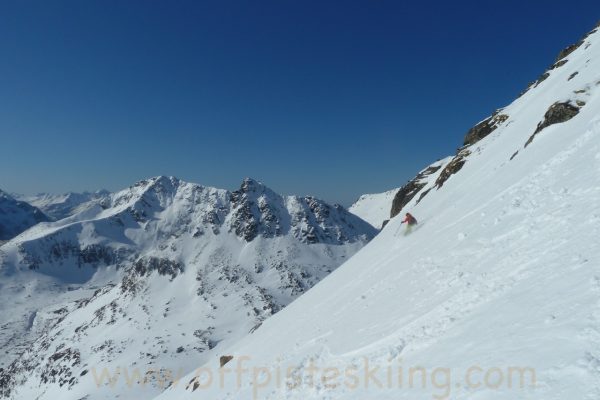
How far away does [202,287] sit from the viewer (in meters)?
153

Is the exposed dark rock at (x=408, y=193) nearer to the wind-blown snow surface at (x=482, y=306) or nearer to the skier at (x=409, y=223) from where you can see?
the skier at (x=409, y=223)

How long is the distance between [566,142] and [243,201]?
Result: 181 m

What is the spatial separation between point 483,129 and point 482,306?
46.2 metres

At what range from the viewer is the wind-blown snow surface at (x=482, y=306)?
8.70m

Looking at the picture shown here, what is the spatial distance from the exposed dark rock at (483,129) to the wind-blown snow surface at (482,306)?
2141 cm

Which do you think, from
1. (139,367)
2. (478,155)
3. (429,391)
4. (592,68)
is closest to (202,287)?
(139,367)

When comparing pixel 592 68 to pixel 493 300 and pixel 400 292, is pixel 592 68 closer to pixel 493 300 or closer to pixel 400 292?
pixel 400 292

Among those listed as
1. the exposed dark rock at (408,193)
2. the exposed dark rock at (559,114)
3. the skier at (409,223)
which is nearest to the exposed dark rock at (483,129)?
the exposed dark rock at (408,193)

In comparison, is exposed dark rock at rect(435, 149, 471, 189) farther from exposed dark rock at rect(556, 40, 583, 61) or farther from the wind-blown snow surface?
exposed dark rock at rect(556, 40, 583, 61)

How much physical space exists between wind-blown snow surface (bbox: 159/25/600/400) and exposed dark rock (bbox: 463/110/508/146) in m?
21.4

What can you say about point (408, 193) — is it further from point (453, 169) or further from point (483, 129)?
point (453, 169)

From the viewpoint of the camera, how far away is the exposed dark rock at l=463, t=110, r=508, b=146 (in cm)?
5010

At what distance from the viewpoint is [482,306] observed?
12086mm

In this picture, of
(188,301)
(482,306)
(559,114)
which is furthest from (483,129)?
(188,301)
